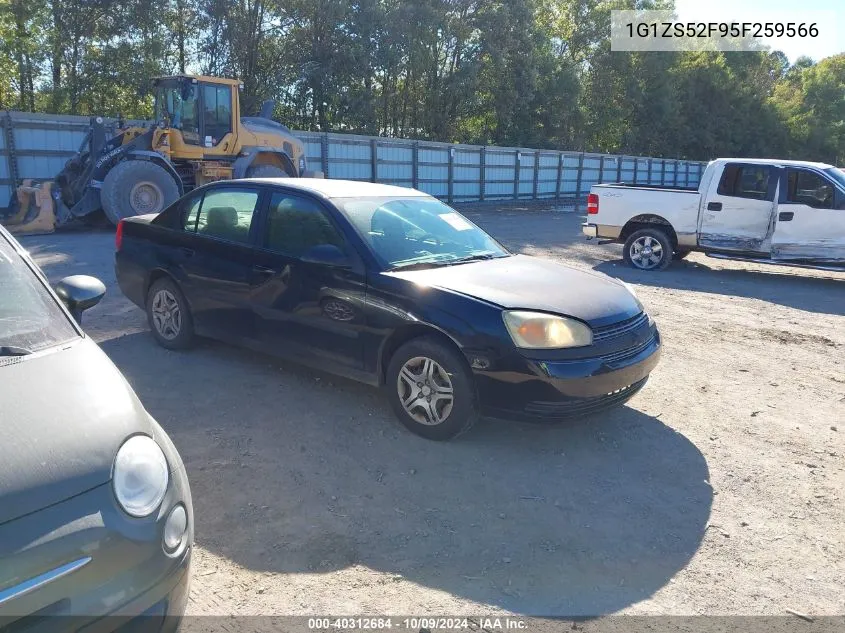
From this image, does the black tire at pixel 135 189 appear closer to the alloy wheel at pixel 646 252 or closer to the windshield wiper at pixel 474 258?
the alloy wheel at pixel 646 252

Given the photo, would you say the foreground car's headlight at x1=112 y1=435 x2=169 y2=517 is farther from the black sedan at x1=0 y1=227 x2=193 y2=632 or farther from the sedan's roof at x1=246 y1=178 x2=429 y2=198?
the sedan's roof at x1=246 y1=178 x2=429 y2=198

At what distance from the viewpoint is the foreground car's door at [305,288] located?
15.1 feet

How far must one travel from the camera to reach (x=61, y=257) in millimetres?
10805

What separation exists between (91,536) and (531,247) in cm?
1334

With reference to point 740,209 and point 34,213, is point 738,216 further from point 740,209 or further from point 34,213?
point 34,213

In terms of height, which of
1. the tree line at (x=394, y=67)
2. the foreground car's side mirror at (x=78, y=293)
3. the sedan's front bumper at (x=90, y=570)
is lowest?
the sedan's front bumper at (x=90, y=570)

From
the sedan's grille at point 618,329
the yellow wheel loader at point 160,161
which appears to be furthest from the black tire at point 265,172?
the sedan's grille at point 618,329

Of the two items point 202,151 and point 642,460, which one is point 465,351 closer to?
point 642,460

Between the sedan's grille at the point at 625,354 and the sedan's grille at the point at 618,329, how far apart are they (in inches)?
4.2

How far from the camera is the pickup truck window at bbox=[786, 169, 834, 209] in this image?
10.5 m

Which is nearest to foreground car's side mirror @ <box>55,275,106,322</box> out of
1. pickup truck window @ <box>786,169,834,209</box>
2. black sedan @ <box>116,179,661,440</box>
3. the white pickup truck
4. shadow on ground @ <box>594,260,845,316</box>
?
black sedan @ <box>116,179,661,440</box>

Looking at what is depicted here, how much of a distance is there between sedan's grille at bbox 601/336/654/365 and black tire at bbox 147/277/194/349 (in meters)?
3.46

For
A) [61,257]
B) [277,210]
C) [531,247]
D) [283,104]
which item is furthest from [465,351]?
[283,104]

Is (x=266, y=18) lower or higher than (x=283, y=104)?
higher
